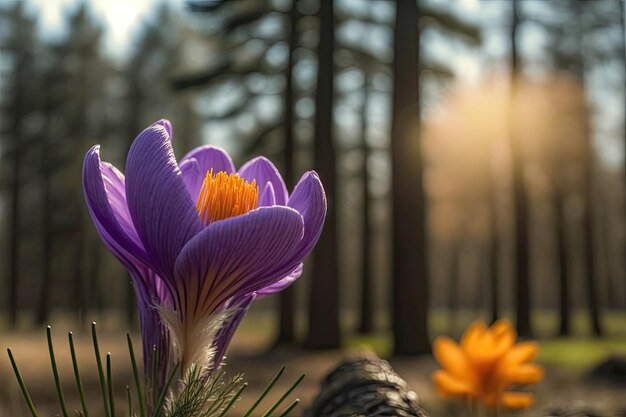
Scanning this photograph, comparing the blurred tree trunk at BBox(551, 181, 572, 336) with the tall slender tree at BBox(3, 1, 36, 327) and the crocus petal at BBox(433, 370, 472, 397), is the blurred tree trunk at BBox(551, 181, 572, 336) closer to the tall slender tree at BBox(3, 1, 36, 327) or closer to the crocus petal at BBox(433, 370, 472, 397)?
the tall slender tree at BBox(3, 1, 36, 327)

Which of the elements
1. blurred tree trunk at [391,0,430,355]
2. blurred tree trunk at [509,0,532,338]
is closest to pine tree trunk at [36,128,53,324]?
blurred tree trunk at [509,0,532,338]

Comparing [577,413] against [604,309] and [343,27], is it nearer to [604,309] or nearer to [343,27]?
[343,27]

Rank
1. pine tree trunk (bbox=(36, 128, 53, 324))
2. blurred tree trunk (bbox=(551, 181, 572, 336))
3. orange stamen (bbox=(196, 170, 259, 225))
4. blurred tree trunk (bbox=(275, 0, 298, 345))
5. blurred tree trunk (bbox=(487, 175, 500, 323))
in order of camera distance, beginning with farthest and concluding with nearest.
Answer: pine tree trunk (bbox=(36, 128, 53, 324))
blurred tree trunk (bbox=(487, 175, 500, 323))
blurred tree trunk (bbox=(551, 181, 572, 336))
blurred tree trunk (bbox=(275, 0, 298, 345))
orange stamen (bbox=(196, 170, 259, 225))

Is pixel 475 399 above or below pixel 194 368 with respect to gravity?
below

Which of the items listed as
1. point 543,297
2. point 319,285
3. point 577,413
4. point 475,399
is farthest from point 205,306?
point 543,297

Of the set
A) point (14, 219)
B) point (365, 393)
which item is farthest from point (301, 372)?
point (14, 219)

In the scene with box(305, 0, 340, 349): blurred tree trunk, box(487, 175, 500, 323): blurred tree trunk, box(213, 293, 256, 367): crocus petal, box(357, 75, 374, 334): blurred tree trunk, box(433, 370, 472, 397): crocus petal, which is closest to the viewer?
box(213, 293, 256, 367): crocus petal

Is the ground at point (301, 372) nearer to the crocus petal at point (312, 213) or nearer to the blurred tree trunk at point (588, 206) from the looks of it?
the crocus petal at point (312, 213)
